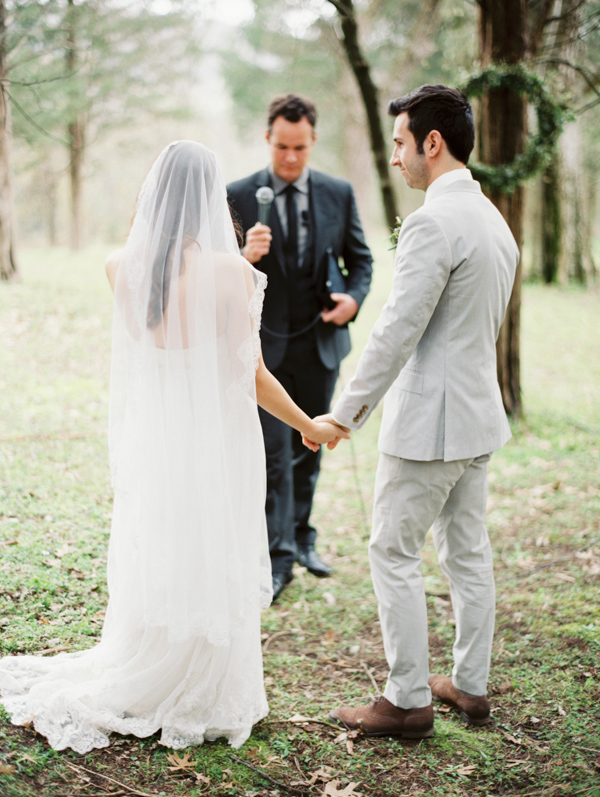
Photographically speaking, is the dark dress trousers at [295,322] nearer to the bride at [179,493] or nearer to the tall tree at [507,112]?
the bride at [179,493]

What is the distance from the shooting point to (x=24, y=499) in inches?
176

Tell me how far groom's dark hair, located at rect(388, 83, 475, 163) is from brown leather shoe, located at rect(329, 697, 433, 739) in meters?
2.24

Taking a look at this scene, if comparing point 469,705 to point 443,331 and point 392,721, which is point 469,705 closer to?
point 392,721

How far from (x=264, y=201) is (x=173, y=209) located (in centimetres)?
141

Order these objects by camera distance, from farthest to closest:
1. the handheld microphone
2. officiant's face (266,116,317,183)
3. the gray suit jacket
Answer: officiant's face (266,116,317,183) → the handheld microphone → the gray suit jacket

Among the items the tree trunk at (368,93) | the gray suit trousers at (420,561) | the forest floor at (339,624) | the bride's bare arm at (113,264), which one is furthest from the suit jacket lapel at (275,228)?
the tree trunk at (368,93)

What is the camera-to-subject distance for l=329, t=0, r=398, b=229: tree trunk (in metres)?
6.27

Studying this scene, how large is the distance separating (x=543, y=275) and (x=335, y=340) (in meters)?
12.1

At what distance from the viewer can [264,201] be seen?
3.80 meters

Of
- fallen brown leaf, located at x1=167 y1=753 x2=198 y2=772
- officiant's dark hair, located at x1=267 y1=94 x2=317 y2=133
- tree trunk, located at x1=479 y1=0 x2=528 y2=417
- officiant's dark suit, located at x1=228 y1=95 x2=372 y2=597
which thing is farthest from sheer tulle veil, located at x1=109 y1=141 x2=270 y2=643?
tree trunk, located at x1=479 y1=0 x2=528 y2=417

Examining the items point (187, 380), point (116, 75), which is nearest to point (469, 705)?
point (187, 380)

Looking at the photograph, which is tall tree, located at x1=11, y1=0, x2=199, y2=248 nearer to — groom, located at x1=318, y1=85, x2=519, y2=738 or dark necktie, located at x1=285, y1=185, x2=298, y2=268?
dark necktie, located at x1=285, y1=185, x2=298, y2=268

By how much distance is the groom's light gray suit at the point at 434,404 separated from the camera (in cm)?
256

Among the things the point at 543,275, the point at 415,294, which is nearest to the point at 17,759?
the point at 415,294
